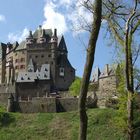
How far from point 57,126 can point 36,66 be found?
30.9 metres

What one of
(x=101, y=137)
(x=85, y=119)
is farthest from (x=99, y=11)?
(x=101, y=137)

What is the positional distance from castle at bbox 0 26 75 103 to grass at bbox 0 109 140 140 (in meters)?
15.9

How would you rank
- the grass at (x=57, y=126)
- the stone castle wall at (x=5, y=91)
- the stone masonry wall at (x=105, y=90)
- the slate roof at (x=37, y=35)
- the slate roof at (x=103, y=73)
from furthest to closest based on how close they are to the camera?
the slate roof at (x=37, y=35) → the slate roof at (x=103, y=73) → the stone castle wall at (x=5, y=91) → the stone masonry wall at (x=105, y=90) → the grass at (x=57, y=126)

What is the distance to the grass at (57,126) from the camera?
210 ft

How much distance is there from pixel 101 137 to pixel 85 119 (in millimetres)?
49826

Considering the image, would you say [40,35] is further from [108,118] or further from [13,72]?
[108,118]

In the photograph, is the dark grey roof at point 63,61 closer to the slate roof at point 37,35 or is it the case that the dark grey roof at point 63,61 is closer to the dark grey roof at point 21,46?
the slate roof at point 37,35

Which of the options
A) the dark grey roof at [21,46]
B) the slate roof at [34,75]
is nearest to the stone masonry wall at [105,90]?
the slate roof at [34,75]

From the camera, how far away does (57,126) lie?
223 feet

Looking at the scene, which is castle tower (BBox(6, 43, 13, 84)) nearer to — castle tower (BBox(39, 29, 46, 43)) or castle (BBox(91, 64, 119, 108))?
castle tower (BBox(39, 29, 46, 43))

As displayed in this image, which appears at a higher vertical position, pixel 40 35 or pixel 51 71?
pixel 40 35

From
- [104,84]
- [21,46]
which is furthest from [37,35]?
[104,84]

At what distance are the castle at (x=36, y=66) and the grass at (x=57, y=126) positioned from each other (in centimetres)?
1593

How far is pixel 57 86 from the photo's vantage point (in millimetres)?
93375
